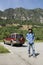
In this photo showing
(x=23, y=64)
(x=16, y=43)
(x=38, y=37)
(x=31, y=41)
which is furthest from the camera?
(x=38, y=37)

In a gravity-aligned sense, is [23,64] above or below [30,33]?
below

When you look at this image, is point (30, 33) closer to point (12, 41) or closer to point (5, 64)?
point (5, 64)

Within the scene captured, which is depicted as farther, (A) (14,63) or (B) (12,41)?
(B) (12,41)

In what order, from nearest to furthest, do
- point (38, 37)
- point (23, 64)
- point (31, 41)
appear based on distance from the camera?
point (23, 64) < point (31, 41) < point (38, 37)

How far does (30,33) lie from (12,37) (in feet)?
45.0

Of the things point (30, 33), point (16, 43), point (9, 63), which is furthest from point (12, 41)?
point (9, 63)

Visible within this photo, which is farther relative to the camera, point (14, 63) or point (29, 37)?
point (29, 37)

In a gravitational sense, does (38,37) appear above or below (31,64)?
below

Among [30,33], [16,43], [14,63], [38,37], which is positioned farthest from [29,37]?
[38,37]

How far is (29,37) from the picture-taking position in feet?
54.3

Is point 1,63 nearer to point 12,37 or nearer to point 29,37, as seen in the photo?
point 29,37

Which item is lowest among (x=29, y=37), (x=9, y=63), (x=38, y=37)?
(x=38, y=37)

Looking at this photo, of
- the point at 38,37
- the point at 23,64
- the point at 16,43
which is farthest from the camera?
the point at 38,37

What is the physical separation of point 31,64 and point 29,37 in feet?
12.0
